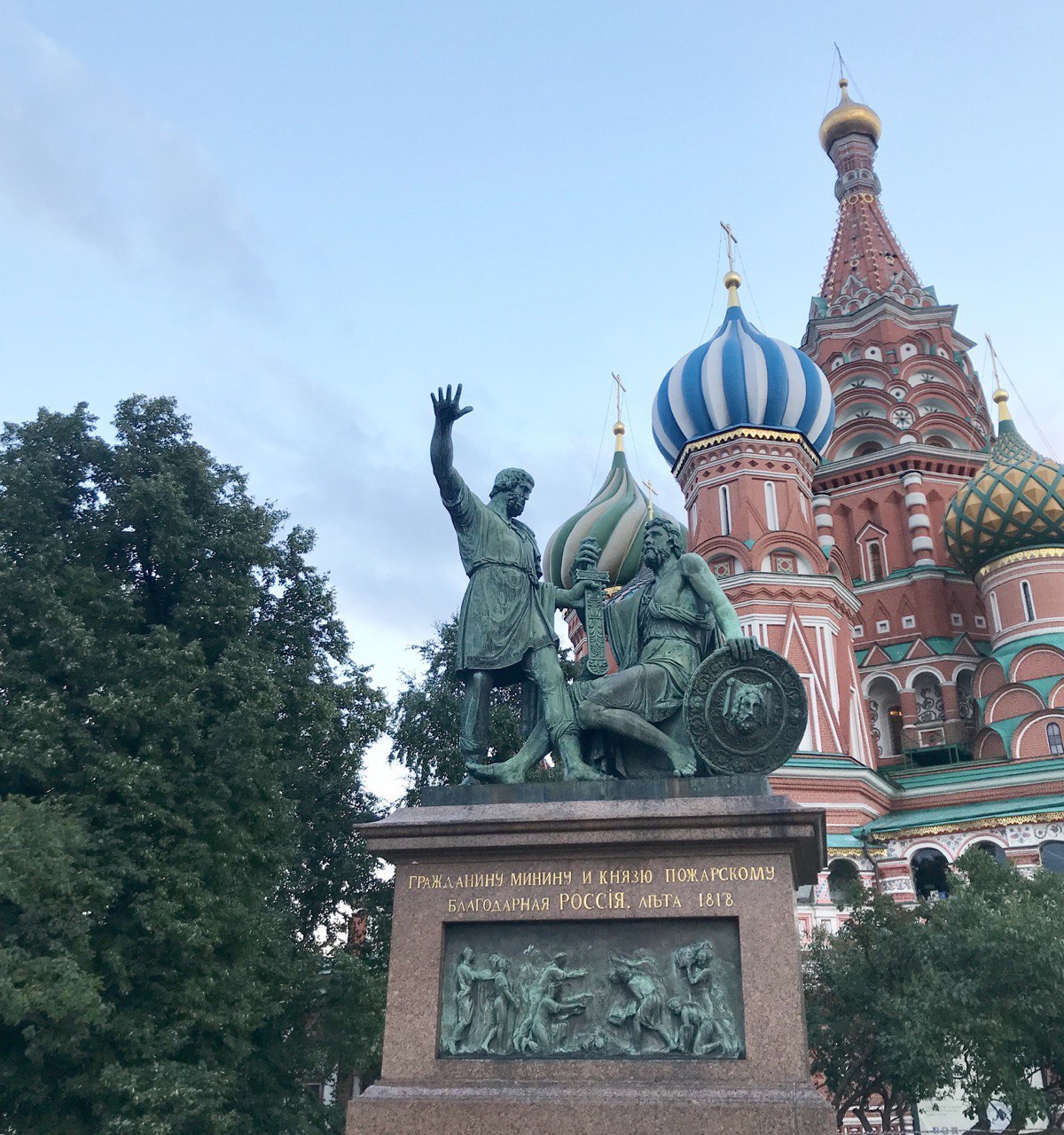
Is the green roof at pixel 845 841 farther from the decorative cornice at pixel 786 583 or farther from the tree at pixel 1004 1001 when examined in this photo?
the tree at pixel 1004 1001

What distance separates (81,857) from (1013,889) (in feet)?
43.1

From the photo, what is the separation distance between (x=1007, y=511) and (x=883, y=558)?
19.1ft

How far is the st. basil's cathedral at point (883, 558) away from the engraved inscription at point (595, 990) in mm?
19148

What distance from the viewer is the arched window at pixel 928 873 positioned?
90.1ft

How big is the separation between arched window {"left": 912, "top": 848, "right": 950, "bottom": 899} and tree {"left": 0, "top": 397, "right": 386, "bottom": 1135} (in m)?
14.7

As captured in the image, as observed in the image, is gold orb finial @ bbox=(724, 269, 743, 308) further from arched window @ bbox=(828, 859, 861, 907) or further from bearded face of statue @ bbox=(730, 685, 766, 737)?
bearded face of statue @ bbox=(730, 685, 766, 737)

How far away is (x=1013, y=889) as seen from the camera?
17.9m

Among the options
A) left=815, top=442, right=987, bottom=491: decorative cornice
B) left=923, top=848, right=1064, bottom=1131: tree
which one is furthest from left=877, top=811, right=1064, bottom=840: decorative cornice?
left=815, top=442, right=987, bottom=491: decorative cornice

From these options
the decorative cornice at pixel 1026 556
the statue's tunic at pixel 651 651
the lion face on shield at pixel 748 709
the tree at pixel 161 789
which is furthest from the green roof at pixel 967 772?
the lion face on shield at pixel 748 709

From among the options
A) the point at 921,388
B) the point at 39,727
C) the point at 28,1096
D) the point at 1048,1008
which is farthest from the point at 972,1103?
the point at 921,388

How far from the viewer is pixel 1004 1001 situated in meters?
15.0

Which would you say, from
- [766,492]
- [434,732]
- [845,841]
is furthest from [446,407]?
[766,492]

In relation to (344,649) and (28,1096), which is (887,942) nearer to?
(344,649)

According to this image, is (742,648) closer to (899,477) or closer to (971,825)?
(971,825)
